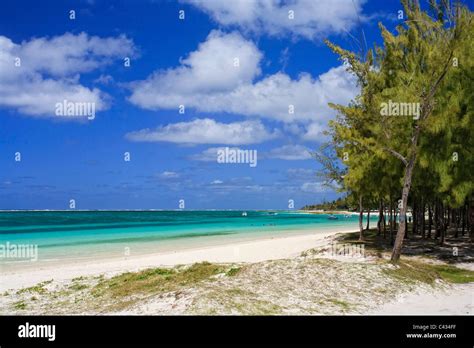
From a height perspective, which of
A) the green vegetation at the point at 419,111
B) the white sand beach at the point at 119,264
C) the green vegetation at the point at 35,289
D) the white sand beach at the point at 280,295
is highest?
the green vegetation at the point at 419,111

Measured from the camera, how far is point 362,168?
97.7ft

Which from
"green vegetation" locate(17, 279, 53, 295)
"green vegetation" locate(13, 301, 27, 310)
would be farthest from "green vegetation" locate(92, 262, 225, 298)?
"green vegetation" locate(13, 301, 27, 310)

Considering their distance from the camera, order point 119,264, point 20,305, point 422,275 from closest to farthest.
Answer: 1. point 20,305
2. point 422,275
3. point 119,264

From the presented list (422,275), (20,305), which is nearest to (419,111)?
(422,275)

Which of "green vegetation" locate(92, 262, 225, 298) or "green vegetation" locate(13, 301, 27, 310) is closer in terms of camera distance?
"green vegetation" locate(13, 301, 27, 310)

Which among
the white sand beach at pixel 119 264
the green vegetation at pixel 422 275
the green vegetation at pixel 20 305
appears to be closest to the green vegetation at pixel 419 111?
the green vegetation at pixel 422 275

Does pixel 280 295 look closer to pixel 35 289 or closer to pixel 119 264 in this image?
pixel 35 289

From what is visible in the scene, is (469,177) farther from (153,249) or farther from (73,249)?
(73,249)

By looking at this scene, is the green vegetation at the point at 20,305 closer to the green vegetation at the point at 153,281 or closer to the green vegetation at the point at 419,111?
the green vegetation at the point at 153,281

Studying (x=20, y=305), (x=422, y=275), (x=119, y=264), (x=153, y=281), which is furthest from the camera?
(x=119, y=264)

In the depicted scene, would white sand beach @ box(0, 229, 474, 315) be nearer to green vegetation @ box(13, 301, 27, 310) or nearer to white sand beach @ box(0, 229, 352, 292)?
green vegetation @ box(13, 301, 27, 310)

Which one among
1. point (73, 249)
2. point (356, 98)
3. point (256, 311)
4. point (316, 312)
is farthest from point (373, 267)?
point (73, 249)

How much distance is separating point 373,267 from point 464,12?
1254 centimetres

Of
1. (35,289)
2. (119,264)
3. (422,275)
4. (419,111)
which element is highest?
(419,111)
